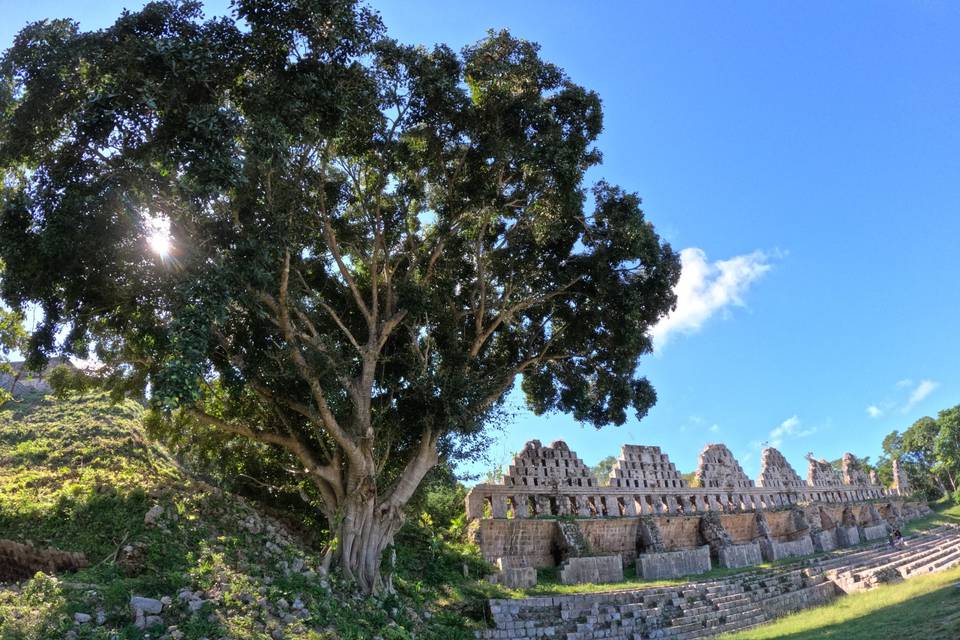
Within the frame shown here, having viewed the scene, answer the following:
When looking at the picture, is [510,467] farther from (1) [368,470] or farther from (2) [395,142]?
(2) [395,142]

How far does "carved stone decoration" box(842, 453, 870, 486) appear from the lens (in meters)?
47.6

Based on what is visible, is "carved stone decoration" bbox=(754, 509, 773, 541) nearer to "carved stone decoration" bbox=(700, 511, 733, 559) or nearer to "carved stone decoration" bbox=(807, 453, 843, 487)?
"carved stone decoration" bbox=(700, 511, 733, 559)

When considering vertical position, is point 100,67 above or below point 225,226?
above

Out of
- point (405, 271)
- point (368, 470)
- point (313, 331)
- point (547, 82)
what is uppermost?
point (547, 82)

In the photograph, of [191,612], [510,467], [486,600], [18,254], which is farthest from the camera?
[510,467]

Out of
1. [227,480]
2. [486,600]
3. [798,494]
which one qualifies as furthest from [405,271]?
[798,494]

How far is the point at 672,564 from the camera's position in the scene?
78.3 ft

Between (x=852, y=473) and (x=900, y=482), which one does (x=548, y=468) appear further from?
(x=900, y=482)

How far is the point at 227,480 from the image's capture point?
1867 cm

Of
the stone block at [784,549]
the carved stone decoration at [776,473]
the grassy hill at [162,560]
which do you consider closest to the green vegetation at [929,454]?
the carved stone decoration at [776,473]

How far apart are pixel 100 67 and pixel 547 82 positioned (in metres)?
10.3

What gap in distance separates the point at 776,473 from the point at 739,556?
13.3 m

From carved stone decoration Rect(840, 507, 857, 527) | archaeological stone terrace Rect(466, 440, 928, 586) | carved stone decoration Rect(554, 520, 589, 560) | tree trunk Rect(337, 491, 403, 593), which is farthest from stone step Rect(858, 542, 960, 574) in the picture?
tree trunk Rect(337, 491, 403, 593)

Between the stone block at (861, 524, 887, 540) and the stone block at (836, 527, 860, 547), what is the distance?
4.72 ft
